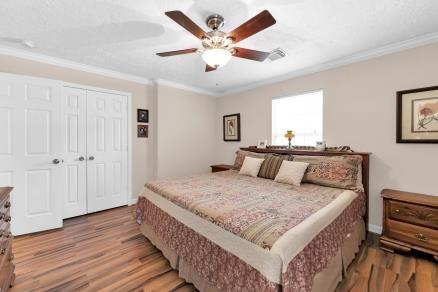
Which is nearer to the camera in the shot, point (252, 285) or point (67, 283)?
point (252, 285)

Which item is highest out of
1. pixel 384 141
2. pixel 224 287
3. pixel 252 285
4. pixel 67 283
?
pixel 384 141

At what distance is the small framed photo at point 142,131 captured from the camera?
3918 mm

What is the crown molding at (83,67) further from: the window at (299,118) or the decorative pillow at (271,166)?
the decorative pillow at (271,166)

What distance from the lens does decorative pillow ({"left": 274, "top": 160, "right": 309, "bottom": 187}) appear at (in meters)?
2.59

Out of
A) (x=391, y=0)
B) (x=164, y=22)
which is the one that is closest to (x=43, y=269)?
(x=164, y=22)

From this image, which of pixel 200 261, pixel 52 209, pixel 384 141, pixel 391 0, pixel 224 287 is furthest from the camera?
pixel 52 209

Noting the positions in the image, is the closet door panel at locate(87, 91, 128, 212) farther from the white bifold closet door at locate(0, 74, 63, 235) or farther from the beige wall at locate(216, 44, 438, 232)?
the beige wall at locate(216, 44, 438, 232)

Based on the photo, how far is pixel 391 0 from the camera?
1691 millimetres

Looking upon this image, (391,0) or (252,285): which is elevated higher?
(391,0)

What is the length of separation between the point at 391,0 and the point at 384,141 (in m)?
1.62

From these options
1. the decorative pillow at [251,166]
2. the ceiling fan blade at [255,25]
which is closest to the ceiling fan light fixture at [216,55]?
the ceiling fan blade at [255,25]

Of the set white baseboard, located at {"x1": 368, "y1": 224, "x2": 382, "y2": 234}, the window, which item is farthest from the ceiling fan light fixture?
white baseboard, located at {"x1": 368, "y1": 224, "x2": 382, "y2": 234}

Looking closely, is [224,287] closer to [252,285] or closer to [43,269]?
[252,285]

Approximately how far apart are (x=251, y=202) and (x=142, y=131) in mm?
2895
